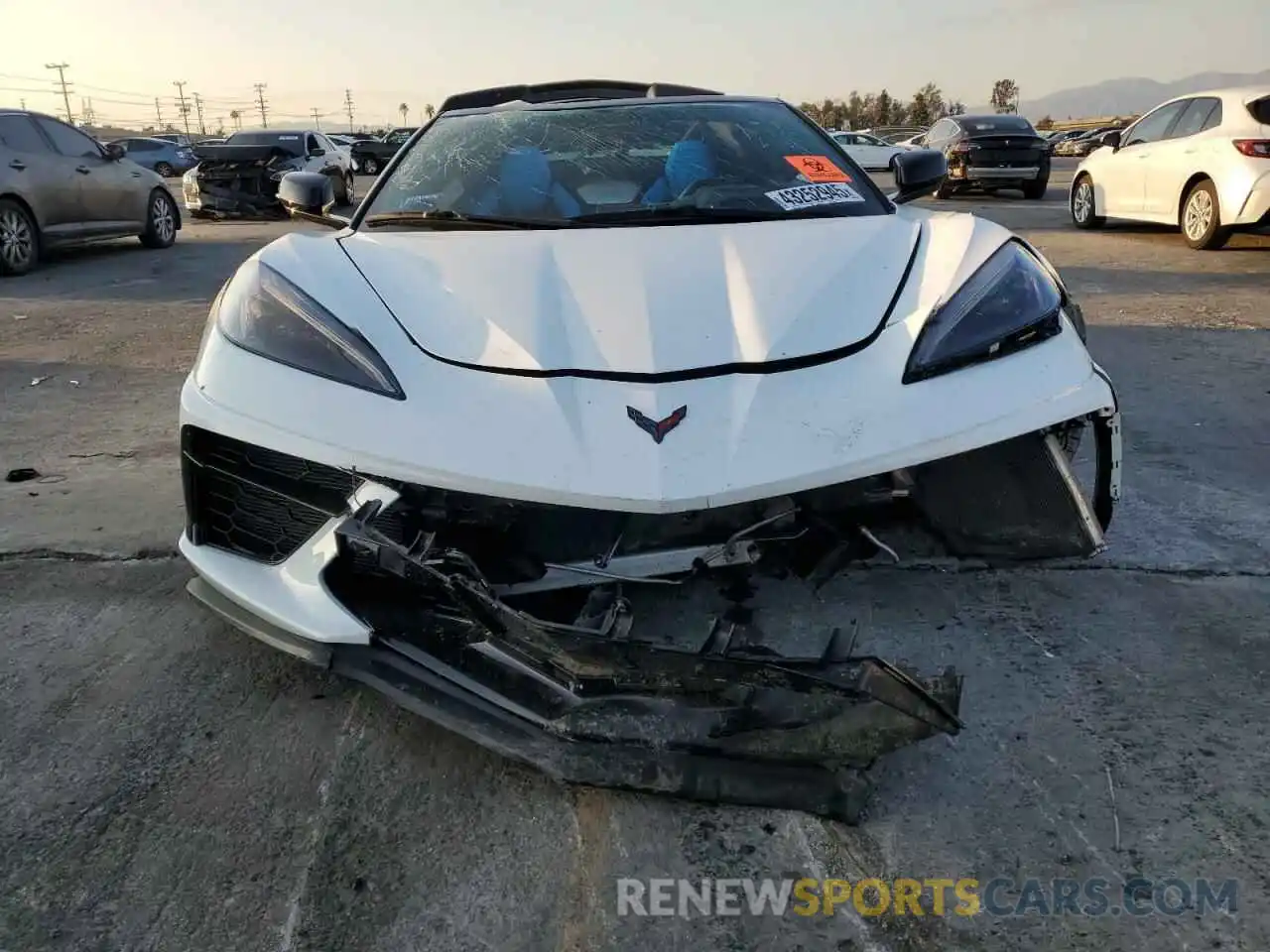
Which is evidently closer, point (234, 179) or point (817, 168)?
point (817, 168)

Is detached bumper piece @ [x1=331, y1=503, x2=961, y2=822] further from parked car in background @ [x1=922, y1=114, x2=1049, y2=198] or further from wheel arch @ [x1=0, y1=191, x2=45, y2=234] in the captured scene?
parked car in background @ [x1=922, y1=114, x2=1049, y2=198]

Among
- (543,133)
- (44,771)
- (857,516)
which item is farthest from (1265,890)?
(543,133)

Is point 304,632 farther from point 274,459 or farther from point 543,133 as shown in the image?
point 543,133

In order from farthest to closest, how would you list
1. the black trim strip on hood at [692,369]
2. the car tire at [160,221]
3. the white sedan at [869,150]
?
the white sedan at [869,150], the car tire at [160,221], the black trim strip on hood at [692,369]

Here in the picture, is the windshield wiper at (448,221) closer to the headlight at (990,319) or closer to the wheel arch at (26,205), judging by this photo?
the headlight at (990,319)

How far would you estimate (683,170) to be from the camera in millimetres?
3150

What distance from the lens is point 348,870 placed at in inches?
66.0

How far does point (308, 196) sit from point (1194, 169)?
8524mm

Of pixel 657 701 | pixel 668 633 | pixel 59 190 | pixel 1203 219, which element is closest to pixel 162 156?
pixel 59 190

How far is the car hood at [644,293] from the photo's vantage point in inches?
81.0

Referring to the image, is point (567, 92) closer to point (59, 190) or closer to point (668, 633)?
point (668, 633)

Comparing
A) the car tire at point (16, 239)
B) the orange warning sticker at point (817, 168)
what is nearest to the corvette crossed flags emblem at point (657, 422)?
the orange warning sticker at point (817, 168)

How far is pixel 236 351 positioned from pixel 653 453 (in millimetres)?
1056

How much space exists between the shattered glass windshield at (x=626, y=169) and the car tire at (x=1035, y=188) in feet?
44.7
